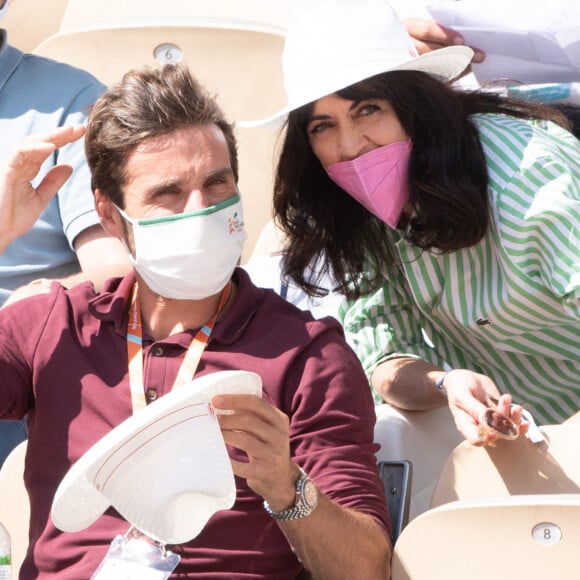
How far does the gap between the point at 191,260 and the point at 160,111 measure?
0.32 metres

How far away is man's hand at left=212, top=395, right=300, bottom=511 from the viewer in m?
2.03

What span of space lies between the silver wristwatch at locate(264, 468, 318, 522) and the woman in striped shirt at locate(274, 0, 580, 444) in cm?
45

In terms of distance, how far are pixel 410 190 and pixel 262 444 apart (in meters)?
0.96

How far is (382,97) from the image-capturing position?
282 cm

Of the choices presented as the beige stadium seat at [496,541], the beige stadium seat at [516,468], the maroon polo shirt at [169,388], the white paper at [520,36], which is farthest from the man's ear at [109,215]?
the white paper at [520,36]

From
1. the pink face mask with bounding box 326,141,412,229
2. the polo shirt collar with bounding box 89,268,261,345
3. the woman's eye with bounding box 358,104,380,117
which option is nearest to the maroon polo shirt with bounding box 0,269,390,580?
the polo shirt collar with bounding box 89,268,261,345

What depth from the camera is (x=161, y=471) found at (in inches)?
73.0

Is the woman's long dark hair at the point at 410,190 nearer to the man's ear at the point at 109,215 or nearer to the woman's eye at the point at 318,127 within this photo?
the woman's eye at the point at 318,127

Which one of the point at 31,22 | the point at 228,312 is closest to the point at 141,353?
the point at 228,312

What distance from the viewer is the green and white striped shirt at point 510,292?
2.68 metres

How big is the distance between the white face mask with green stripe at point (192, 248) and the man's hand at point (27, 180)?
0.74ft

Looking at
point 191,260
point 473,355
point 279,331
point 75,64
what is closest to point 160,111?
point 191,260

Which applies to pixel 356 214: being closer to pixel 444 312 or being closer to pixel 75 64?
pixel 444 312

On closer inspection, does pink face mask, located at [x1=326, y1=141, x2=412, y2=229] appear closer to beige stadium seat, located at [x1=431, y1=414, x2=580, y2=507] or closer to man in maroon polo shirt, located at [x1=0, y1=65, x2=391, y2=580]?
man in maroon polo shirt, located at [x1=0, y1=65, x2=391, y2=580]
